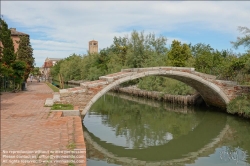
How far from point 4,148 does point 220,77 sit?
43.0ft

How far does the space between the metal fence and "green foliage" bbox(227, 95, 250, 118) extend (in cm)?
1267

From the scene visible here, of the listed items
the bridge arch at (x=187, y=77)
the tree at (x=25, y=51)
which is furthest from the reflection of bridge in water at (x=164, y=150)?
the tree at (x=25, y=51)

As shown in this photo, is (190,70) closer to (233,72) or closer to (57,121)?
(233,72)

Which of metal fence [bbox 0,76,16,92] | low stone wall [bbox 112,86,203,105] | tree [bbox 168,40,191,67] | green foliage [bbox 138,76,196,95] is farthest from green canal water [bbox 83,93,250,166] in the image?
tree [bbox 168,40,191,67]

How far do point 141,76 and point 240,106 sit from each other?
4.87 metres

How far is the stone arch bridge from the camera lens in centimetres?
1075

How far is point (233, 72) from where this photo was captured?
15031 millimetres

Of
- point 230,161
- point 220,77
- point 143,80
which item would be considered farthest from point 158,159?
point 143,80

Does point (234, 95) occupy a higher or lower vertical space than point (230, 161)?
higher

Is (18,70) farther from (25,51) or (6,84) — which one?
(25,51)

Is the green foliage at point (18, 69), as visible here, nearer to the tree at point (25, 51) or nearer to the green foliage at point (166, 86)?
the tree at point (25, 51)

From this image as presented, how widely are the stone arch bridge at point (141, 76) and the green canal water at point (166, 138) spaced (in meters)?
1.02

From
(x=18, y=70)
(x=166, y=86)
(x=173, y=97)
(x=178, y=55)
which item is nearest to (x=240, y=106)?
(x=173, y=97)

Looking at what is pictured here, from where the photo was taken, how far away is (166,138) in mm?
9680
